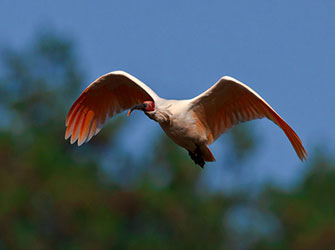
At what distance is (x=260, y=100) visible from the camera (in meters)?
10.4

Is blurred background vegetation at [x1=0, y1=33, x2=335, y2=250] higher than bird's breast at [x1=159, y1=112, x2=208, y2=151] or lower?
lower

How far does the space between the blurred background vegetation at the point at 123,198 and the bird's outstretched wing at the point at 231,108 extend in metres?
20.9

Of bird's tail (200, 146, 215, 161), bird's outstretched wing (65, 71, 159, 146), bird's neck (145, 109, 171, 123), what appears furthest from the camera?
bird's outstretched wing (65, 71, 159, 146)

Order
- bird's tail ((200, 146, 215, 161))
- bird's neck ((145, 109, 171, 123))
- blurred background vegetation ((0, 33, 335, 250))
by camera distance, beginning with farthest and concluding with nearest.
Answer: blurred background vegetation ((0, 33, 335, 250))
bird's tail ((200, 146, 215, 161))
bird's neck ((145, 109, 171, 123))

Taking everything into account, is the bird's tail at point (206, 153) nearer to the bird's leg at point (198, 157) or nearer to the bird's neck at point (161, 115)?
the bird's leg at point (198, 157)

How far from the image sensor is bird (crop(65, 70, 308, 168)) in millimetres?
10281

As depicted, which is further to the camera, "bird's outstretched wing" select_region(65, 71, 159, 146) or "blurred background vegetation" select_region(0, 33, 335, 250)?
"blurred background vegetation" select_region(0, 33, 335, 250)

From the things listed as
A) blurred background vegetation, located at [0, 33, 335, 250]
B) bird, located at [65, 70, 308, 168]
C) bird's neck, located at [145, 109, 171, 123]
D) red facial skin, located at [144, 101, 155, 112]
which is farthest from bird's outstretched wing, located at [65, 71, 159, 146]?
blurred background vegetation, located at [0, 33, 335, 250]

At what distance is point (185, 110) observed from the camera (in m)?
10.4

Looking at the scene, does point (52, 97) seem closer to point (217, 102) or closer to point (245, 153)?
point (245, 153)

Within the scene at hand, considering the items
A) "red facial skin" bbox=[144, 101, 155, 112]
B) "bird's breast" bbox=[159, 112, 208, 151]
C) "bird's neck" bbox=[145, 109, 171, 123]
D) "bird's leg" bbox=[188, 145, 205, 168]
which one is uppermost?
"red facial skin" bbox=[144, 101, 155, 112]

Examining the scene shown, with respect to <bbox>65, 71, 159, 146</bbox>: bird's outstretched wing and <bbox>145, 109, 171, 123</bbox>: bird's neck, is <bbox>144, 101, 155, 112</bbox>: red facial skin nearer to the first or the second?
<bbox>145, 109, 171, 123</bbox>: bird's neck

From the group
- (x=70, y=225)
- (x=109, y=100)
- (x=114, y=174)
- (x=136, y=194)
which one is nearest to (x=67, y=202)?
(x=70, y=225)

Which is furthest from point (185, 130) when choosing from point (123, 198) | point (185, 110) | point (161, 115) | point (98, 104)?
point (123, 198)
